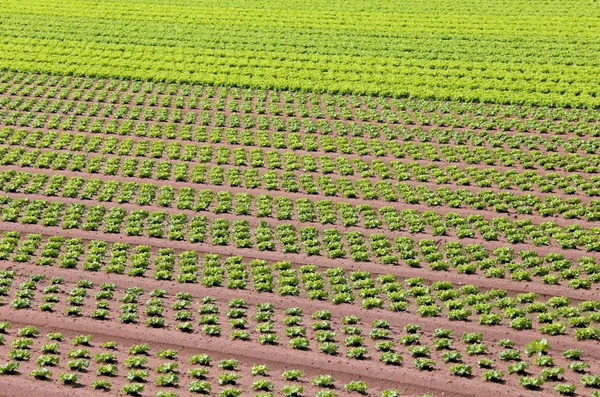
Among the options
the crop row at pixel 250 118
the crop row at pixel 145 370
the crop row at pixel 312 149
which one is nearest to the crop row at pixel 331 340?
the crop row at pixel 145 370

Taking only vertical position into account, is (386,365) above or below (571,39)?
below

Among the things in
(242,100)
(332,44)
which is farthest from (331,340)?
(332,44)

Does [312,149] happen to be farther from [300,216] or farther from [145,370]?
[145,370]

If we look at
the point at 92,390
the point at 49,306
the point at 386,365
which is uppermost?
the point at 49,306

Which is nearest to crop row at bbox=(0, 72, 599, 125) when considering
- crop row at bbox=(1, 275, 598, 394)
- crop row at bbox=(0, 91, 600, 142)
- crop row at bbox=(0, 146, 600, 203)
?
crop row at bbox=(0, 91, 600, 142)

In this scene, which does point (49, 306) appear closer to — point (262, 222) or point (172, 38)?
point (262, 222)

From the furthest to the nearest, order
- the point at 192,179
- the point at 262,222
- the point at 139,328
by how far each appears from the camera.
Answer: the point at 192,179 → the point at 262,222 → the point at 139,328

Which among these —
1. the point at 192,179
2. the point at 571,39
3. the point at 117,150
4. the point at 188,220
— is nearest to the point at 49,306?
the point at 188,220
